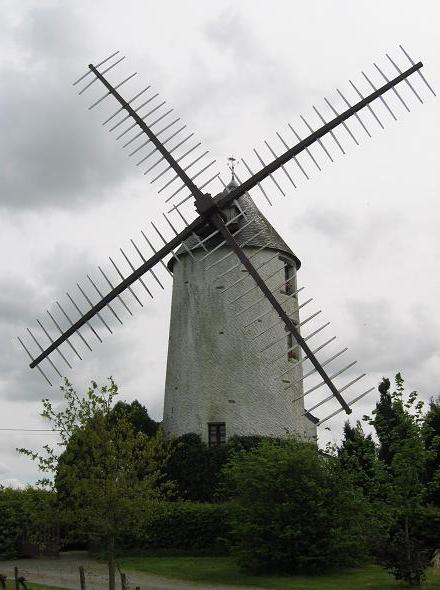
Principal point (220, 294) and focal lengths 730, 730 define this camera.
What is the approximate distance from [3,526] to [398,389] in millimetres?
14874

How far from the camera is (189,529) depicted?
22391 millimetres

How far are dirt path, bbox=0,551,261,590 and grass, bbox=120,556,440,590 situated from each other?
Answer: 607mm

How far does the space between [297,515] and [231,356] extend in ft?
27.1

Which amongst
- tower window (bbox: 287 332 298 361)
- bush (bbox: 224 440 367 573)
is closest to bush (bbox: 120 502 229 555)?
bush (bbox: 224 440 367 573)

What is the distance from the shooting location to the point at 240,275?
25.9m

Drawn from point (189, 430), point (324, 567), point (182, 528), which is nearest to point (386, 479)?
point (324, 567)

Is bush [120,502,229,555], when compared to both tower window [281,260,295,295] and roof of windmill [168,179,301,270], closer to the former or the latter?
tower window [281,260,295,295]

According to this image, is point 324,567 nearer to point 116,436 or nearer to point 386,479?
point 386,479

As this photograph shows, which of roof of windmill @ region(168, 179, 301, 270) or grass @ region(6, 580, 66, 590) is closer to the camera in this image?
grass @ region(6, 580, 66, 590)

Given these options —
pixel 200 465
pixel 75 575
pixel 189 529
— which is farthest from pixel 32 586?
pixel 200 465

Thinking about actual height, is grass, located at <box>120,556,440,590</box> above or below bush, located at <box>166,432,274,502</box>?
below

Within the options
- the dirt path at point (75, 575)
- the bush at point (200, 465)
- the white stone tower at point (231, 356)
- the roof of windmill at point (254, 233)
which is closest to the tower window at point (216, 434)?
the white stone tower at point (231, 356)

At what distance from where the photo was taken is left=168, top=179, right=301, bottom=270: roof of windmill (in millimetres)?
25734

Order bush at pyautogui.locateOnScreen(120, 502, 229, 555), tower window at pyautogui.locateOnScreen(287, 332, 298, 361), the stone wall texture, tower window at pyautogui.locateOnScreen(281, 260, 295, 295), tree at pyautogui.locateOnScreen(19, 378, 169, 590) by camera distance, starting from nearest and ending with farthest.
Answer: tree at pyautogui.locateOnScreen(19, 378, 169, 590)
bush at pyautogui.locateOnScreen(120, 502, 229, 555)
the stone wall texture
tower window at pyautogui.locateOnScreen(287, 332, 298, 361)
tower window at pyautogui.locateOnScreen(281, 260, 295, 295)
